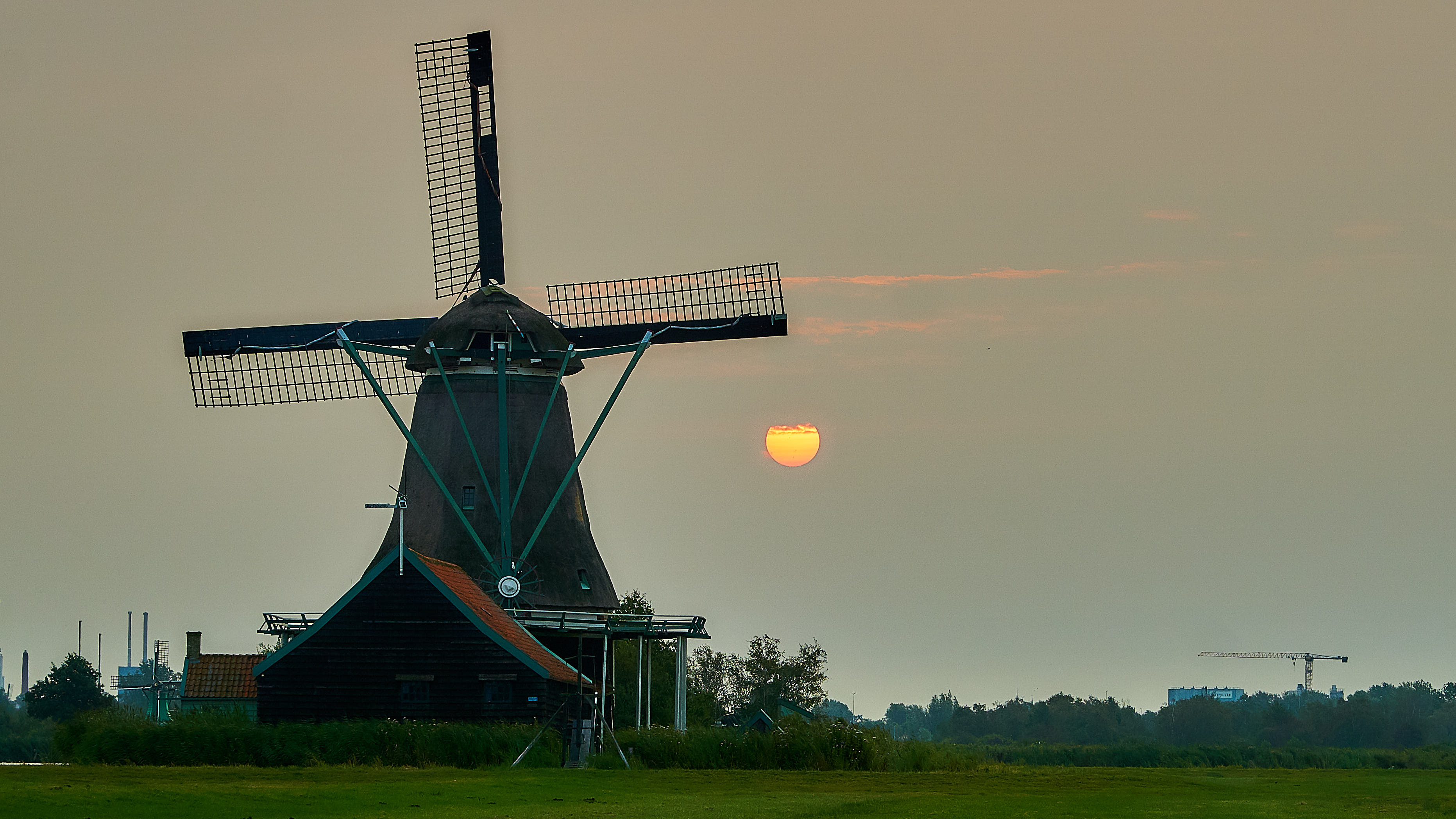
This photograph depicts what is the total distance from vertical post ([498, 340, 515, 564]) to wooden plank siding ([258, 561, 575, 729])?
523 centimetres

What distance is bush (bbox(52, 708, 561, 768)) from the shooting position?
41281 mm

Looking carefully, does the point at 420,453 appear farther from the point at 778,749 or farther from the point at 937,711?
the point at 937,711

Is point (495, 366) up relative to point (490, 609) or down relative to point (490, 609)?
up

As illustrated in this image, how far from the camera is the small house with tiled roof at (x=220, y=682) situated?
5544cm

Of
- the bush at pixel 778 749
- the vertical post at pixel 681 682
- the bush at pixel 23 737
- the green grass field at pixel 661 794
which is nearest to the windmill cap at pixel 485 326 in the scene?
the vertical post at pixel 681 682

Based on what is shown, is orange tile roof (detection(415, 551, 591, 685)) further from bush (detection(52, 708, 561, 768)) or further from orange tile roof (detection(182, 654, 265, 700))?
orange tile roof (detection(182, 654, 265, 700))

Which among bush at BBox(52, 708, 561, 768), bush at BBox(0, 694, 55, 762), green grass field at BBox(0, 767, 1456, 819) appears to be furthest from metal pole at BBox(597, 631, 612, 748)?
bush at BBox(0, 694, 55, 762)

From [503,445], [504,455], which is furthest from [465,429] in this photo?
[504,455]

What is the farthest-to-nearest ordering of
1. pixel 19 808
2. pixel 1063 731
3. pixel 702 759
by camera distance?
pixel 1063 731 < pixel 702 759 < pixel 19 808

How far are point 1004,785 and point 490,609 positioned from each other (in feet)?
46.8

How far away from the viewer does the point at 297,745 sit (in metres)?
41.5

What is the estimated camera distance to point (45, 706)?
84562 mm

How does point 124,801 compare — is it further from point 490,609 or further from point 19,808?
point 490,609

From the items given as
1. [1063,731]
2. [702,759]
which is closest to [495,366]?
[702,759]
